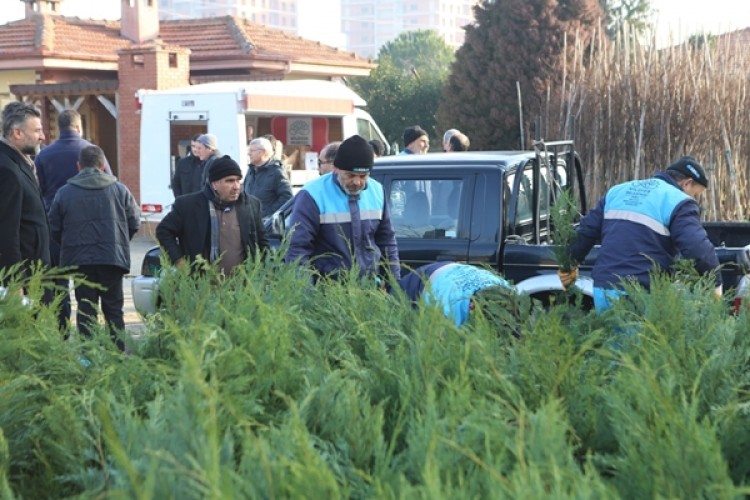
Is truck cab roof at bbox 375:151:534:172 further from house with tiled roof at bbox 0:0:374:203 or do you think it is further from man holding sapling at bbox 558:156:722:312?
house with tiled roof at bbox 0:0:374:203

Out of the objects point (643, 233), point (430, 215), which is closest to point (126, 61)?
point (430, 215)

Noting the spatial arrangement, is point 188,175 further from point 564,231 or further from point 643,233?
point 643,233

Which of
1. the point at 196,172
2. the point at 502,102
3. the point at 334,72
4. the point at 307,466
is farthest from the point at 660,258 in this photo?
the point at 334,72

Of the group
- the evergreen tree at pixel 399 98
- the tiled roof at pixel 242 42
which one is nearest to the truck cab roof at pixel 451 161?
the tiled roof at pixel 242 42

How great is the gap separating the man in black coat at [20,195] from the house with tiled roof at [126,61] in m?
16.2

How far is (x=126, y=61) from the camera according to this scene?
22.6 metres

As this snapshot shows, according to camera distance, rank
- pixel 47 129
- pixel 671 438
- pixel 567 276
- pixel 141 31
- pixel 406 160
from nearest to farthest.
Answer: pixel 671 438, pixel 567 276, pixel 406 160, pixel 47 129, pixel 141 31

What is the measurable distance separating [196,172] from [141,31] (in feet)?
60.9

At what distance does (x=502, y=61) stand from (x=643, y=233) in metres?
22.5

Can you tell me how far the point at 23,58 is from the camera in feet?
87.3

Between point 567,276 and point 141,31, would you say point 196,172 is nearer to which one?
point 567,276

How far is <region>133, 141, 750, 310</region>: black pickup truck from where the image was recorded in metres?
7.47

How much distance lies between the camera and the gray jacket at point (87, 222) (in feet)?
25.5

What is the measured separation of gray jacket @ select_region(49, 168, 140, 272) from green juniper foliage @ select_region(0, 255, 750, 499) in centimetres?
365
